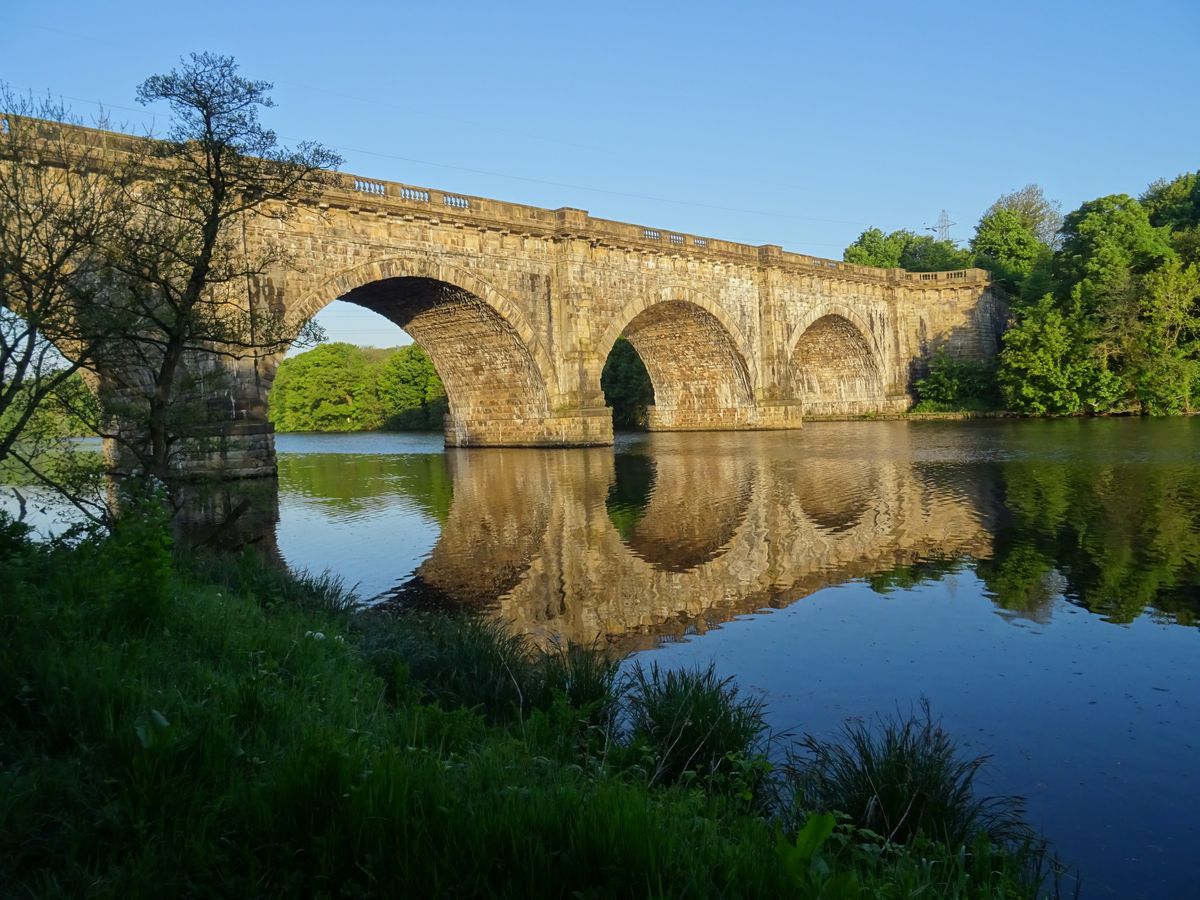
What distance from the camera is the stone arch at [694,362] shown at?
4278 cm

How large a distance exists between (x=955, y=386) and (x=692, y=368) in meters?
18.5

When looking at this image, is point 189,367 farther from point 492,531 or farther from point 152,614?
point 152,614

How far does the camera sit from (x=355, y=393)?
88500 mm

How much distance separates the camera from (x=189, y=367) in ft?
75.9

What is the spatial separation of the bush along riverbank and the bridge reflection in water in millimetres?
2787

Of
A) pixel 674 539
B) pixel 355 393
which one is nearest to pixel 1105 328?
pixel 674 539

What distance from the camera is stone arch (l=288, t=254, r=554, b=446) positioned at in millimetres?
29891

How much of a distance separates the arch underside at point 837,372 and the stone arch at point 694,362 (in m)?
9.63

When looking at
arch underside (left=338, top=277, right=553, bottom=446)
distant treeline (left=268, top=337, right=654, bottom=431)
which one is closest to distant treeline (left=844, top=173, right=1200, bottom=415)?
distant treeline (left=268, top=337, right=654, bottom=431)

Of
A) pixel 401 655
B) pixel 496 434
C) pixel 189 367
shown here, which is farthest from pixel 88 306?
pixel 496 434

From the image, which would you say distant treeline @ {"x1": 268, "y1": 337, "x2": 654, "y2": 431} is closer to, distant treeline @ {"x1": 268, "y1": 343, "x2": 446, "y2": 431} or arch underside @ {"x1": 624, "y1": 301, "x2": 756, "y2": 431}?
distant treeline @ {"x1": 268, "y1": 343, "x2": 446, "y2": 431}

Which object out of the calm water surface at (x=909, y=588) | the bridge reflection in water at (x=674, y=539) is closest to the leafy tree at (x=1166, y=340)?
the calm water surface at (x=909, y=588)

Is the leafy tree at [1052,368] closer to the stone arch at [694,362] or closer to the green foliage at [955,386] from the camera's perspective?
the green foliage at [955,386]

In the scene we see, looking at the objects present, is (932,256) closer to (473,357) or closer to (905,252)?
Answer: (905,252)
